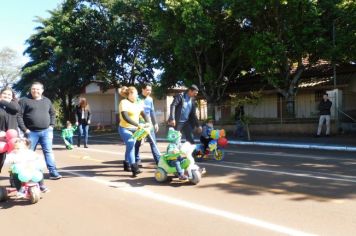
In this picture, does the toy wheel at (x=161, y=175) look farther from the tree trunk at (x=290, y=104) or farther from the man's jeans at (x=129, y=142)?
the tree trunk at (x=290, y=104)

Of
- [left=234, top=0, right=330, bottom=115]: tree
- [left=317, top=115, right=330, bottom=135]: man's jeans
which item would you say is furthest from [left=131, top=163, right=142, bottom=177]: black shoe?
[left=234, top=0, right=330, bottom=115]: tree

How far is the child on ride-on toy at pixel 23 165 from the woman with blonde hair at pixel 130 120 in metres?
2.27

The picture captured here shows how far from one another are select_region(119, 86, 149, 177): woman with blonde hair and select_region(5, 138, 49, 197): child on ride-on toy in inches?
89.5

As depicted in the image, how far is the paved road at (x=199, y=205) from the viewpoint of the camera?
18.1ft

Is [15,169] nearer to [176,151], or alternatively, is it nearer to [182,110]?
[176,151]

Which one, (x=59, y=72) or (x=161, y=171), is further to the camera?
(x=59, y=72)

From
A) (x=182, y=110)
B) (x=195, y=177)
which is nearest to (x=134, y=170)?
(x=195, y=177)

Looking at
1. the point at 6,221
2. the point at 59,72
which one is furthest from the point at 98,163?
the point at 59,72

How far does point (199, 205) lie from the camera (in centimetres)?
658

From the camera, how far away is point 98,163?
1173cm

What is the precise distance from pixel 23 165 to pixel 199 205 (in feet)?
9.39

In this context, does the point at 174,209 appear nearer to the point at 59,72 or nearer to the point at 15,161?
the point at 15,161

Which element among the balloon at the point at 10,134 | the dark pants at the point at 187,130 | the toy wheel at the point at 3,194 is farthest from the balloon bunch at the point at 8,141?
the dark pants at the point at 187,130

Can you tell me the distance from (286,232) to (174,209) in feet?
6.04
